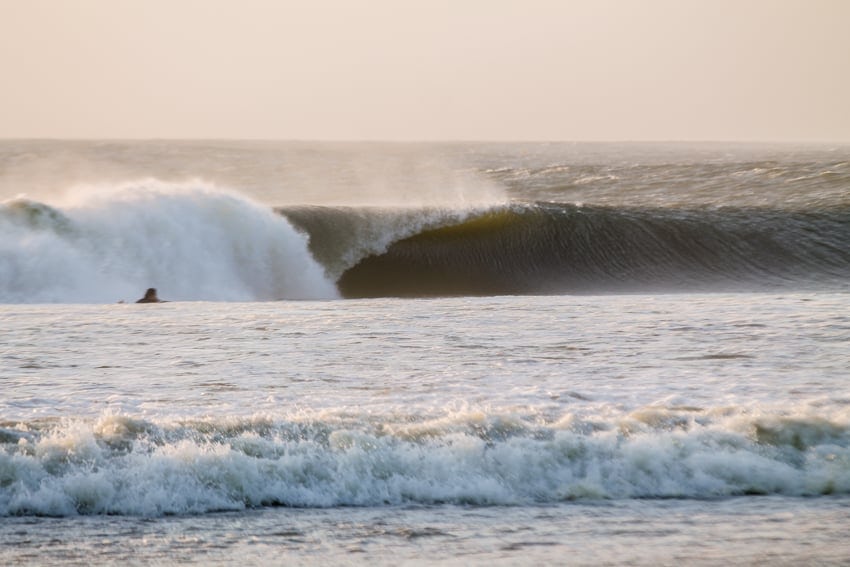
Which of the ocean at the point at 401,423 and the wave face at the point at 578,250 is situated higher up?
the wave face at the point at 578,250

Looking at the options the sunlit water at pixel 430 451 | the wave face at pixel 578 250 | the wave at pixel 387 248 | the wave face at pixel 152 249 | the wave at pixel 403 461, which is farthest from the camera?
the wave face at pixel 578 250

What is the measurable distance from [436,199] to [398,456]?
18237 millimetres

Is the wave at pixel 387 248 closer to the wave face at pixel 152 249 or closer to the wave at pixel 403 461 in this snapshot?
the wave face at pixel 152 249

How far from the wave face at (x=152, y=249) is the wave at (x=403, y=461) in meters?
9.40

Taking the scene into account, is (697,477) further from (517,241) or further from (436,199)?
(436,199)

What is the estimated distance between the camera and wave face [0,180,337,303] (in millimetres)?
15953

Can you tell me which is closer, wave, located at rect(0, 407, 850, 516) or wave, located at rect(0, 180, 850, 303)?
wave, located at rect(0, 407, 850, 516)

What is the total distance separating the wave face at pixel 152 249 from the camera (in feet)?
52.3

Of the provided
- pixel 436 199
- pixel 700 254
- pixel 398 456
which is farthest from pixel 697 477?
pixel 436 199

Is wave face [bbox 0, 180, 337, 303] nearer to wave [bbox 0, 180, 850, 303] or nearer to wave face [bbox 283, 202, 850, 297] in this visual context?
wave [bbox 0, 180, 850, 303]

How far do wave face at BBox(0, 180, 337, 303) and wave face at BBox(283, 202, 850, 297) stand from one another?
1.03 meters

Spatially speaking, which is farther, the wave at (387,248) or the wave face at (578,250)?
the wave face at (578,250)

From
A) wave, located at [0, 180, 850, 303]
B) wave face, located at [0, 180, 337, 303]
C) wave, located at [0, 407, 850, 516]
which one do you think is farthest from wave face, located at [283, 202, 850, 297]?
wave, located at [0, 407, 850, 516]


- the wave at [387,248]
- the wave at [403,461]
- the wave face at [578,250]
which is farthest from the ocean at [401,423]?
the wave face at [578,250]
